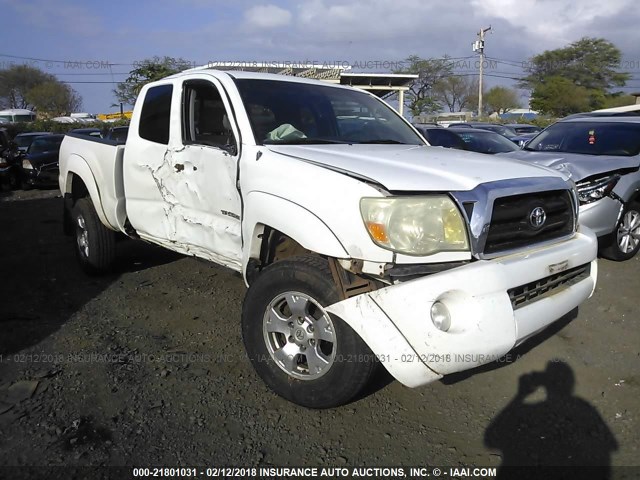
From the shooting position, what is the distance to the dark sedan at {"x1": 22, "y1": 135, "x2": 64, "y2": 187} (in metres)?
14.3

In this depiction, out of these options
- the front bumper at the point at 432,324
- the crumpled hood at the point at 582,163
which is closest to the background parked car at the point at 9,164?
the crumpled hood at the point at 582,163

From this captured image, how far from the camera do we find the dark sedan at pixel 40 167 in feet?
47.0

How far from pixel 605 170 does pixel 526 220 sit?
332cm

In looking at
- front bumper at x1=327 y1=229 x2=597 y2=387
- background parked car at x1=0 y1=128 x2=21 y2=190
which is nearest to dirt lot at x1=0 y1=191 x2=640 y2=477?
front bumper at x1=327 y1=229 x2=597 y2=387

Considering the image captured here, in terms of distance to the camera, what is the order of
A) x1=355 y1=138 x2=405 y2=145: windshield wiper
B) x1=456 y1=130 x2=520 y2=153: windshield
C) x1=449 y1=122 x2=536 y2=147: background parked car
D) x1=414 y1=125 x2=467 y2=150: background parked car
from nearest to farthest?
x1=355 y1=138 x2=405 y2=145: windshield wiper, x1=414 y1=125 x2=467 y2=150: background parked car, x1=456 y1=130 x2=520 y2=153: windshield, x1=449 y1=122 x2=536 y2=147: background parked car

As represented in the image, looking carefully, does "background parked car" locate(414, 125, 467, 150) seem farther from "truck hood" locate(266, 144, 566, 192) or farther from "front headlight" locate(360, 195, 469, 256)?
"front headlight" locate(360, 195, 469, 256)

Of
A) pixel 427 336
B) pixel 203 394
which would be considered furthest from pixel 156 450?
pixel 427 336

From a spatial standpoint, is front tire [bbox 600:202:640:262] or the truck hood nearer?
the truck hood

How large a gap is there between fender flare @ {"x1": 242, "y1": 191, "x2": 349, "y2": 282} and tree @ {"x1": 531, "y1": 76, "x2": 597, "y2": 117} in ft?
159

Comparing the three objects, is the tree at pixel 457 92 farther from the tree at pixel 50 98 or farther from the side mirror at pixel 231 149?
the side mirror at pixel 231 149

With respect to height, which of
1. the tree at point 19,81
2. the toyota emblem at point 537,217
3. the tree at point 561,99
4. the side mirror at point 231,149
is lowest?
the toyota emblem at point 537,217

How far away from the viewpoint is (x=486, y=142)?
941cm

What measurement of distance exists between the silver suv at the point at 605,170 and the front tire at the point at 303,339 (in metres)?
3.62

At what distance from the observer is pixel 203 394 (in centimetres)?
330
